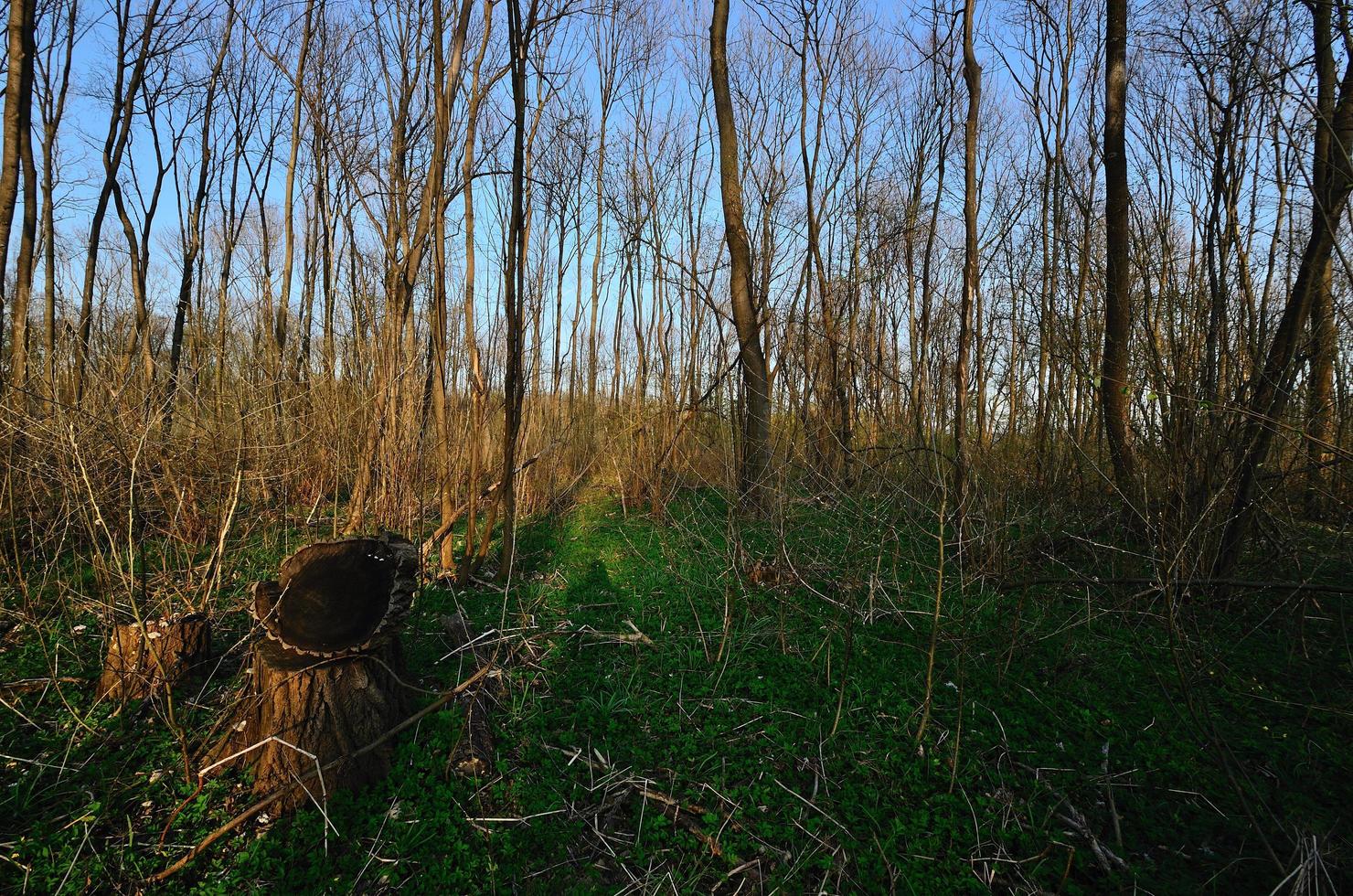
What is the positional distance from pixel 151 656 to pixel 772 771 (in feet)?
8.09

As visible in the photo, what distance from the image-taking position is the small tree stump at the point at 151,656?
2242 millimetres

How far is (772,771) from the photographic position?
2.10 meters

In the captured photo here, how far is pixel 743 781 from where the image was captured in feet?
6.77

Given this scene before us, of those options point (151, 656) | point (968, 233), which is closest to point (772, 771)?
point (151, 656)

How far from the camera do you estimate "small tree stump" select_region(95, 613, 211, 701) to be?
7.36ft

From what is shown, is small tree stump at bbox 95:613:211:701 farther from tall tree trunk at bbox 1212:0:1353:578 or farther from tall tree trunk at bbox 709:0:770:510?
tall tree trunk at bbox 1212:0:1353:578

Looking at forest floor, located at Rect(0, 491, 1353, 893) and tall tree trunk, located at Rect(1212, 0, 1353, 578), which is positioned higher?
tall tree trunk, located at Rect(1212, 0, 1353, 578)

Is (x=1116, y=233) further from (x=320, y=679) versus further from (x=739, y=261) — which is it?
(x=320, y=679)

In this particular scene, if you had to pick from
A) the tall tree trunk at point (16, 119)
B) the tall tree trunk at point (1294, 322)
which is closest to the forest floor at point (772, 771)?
the tall tree trunk at point (1294, 322)

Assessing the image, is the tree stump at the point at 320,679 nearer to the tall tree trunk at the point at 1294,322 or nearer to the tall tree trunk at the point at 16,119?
the tall tree trunk at the point at 1294,322

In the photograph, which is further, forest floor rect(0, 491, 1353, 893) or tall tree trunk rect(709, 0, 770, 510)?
tall tree trunk rect(709, 0, 770, 510)

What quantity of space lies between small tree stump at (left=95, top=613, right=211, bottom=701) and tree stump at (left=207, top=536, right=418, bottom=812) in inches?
21.1

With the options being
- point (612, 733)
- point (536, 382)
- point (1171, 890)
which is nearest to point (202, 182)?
point (536, 382)

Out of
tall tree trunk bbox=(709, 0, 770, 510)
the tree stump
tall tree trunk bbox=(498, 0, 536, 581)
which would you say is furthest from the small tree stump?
tall tree trunk bbox=(709, 0, 770, 510)
